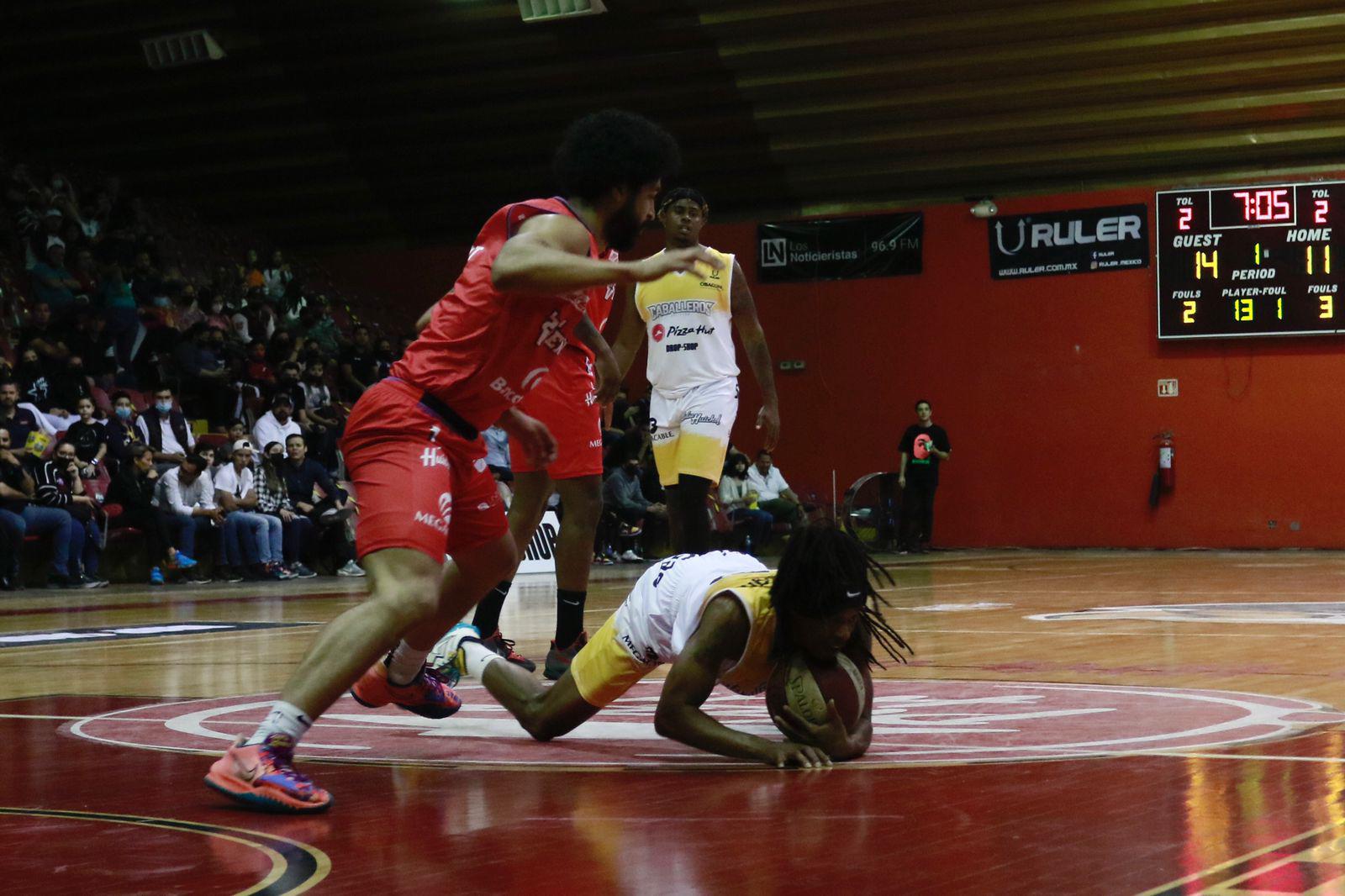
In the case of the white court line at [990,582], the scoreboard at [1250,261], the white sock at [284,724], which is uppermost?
the scoreboard at [1250,261]

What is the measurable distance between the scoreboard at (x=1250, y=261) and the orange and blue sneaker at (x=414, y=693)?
1522 cm

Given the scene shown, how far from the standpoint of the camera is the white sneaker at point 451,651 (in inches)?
183

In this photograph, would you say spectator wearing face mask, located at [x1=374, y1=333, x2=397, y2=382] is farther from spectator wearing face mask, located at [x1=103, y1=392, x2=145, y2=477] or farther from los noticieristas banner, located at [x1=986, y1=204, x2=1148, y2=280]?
los noticieristas banner, located at [x1=986, y1=204, x2=1148, y2=280]

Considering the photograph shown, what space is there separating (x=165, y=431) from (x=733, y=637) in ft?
40.6

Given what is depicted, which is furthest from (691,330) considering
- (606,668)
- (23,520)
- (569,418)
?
(23,520)

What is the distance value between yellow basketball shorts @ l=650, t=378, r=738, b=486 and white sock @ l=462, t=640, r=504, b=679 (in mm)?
2670

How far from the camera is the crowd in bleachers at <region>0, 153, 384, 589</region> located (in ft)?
45.7

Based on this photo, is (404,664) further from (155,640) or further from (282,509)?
(282,509)

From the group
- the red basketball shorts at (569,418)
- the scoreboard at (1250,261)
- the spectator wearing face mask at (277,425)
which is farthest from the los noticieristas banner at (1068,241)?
the red basketball shorts at (569,418)

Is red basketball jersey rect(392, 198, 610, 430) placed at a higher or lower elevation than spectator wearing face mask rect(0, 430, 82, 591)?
higher

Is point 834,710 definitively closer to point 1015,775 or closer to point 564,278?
point 1015,775

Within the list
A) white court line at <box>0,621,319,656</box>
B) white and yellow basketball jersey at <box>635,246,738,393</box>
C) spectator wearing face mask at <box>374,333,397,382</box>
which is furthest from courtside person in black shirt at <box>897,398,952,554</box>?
white and yellow basketball jersey at <box>635,246,738,393</box>

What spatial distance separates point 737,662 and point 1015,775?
722 millimetres

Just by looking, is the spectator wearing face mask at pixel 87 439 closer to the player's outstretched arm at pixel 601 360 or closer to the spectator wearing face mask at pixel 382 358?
the spectator wearing face mask at pixel 382 358
